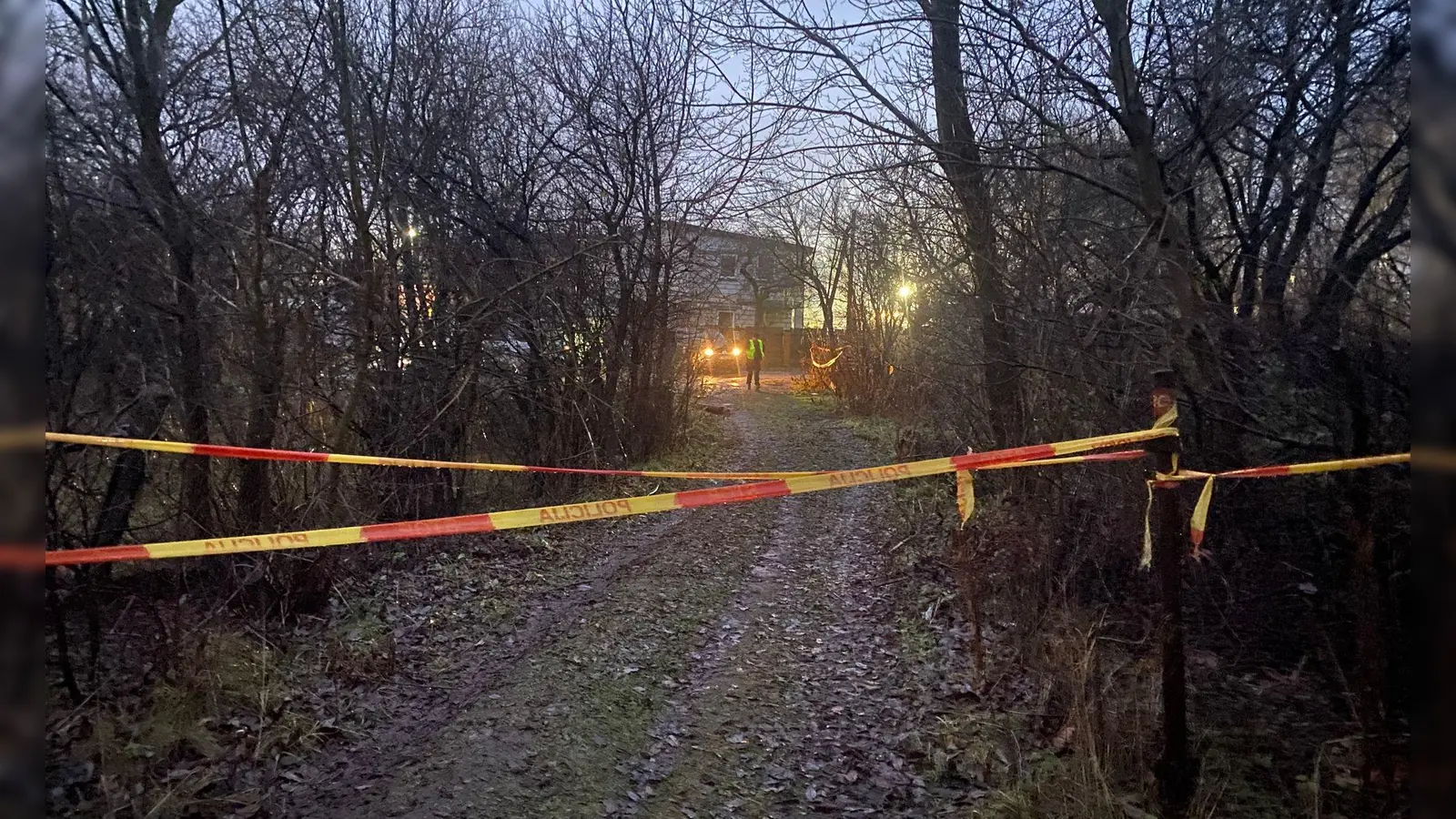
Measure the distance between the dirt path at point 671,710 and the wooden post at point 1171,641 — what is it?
100cm

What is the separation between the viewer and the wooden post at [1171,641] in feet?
10.3

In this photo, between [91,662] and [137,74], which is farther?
[137,74]

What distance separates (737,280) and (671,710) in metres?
22.5

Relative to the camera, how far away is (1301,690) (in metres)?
3.75

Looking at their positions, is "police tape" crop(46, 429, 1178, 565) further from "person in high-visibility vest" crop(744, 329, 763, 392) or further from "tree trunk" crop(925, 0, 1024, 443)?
"person in high-visibility vest" crop(744, 329, 763, 392)

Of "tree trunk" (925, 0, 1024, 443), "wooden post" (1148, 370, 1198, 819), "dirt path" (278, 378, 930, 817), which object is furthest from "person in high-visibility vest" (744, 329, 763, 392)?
"wooden post" (1148, 370, 1198, 819)

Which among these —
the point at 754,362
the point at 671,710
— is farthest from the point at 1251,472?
the point at 754,362

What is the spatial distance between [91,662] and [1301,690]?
5982mm

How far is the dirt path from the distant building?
687 centimetres

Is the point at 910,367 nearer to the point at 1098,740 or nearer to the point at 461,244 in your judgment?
the point at 461,244

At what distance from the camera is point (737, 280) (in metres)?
26.1

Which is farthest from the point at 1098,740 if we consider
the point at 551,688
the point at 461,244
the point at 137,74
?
the point at 461,244

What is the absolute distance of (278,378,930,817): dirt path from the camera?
11.6ft
